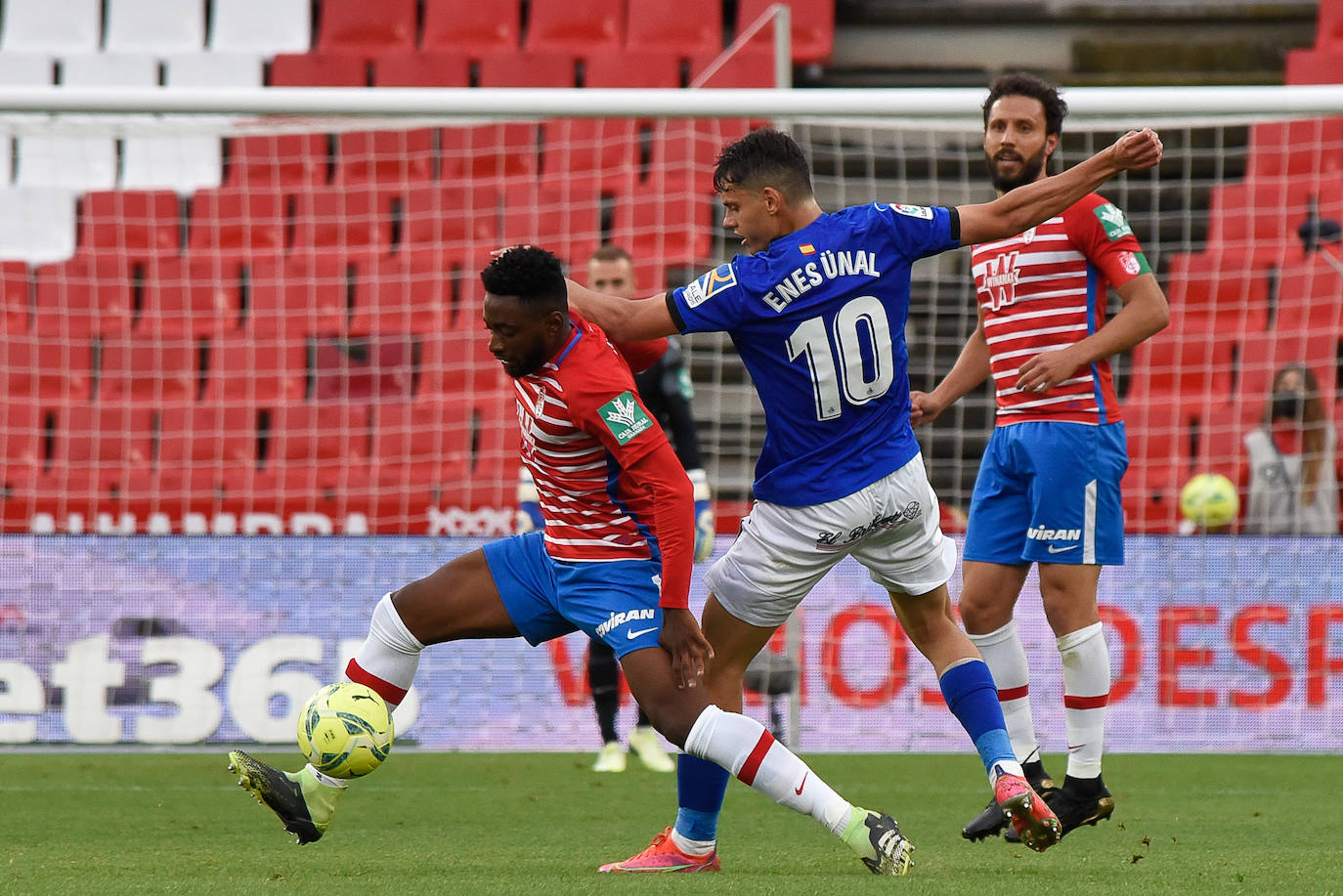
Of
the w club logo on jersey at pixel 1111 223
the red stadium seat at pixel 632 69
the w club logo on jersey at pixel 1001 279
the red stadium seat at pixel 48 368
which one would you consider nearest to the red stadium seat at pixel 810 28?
the red stadium seat at pixel 632 69

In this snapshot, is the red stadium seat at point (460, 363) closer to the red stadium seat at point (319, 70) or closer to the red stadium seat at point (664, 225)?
the red stadium seat at point (664, 225)

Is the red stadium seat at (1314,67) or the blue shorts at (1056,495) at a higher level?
the red stadium seat at (1314,67)

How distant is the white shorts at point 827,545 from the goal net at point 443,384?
3469mm

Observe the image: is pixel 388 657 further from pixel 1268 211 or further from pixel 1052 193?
pixel 1268 211

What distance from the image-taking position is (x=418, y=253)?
12.0 m

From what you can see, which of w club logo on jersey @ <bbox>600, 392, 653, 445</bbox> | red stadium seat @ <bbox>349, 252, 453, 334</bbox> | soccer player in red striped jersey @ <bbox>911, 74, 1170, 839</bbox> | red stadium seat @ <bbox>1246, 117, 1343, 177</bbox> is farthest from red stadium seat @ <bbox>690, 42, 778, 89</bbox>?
w club logo on jersey @ <bbox>600, 392, 653, 445</bbox>

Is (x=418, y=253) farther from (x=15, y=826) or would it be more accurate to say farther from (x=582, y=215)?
(x=15, y=826)

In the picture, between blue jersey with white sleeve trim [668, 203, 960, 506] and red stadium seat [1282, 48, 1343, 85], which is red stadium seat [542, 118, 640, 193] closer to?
red stadium seat [1282, 48, 1343, 85]

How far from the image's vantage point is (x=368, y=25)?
1412cm

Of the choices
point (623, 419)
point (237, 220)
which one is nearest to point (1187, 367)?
point (237, 220)

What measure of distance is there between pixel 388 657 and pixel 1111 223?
2506 mm

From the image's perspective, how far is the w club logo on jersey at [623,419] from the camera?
402 cm

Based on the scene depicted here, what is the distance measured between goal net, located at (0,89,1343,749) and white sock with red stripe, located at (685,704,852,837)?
13.3ft

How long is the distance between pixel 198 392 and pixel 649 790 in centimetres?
659
